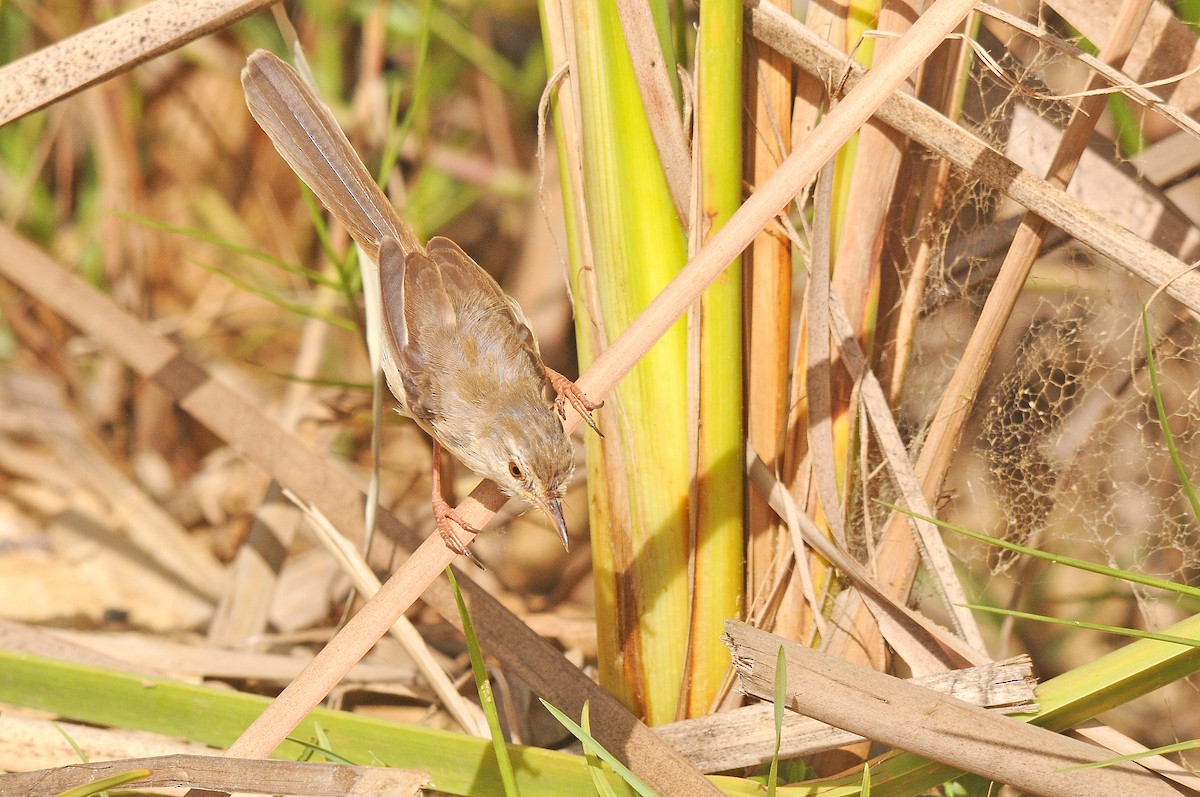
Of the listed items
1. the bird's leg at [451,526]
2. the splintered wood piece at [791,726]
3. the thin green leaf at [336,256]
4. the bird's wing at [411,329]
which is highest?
the thin green leaf at [336,256]

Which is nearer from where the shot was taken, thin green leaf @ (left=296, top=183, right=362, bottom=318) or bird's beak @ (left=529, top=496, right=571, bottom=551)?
bird's beak @ (left=529, top=496, right=571, bottom=551)

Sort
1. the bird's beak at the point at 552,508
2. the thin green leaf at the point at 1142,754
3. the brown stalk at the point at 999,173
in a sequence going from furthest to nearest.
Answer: the bird's beak at the point at 552,508
the brown stalk at the point at 999,173
the thin green leaf at the point at 1142,754

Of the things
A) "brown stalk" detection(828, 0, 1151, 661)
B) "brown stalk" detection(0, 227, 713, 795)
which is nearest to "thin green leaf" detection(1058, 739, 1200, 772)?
"brown stalk" detection(828, 0, 1151, 661)

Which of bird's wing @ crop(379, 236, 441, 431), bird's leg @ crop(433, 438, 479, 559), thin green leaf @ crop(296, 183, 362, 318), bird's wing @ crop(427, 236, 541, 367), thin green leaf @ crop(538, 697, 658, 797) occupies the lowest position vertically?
thin green leaf @ crop(538, 697, 658, 797)

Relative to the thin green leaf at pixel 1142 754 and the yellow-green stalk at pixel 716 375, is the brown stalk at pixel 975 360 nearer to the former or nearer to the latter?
the yellow-green stalk at pixel 716 375

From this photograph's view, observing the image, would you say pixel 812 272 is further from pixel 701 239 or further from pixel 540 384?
pixel 540 384

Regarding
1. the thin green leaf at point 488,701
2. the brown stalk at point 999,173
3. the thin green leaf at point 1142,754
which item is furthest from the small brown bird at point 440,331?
the thin green leaf at point 1142,754

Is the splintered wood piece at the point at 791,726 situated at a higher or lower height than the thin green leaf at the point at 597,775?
higher

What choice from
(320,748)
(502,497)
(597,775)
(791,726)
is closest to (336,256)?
(502,497)

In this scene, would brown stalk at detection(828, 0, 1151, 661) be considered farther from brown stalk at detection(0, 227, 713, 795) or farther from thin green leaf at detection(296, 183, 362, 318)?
thin green leaf at detection(296, 183, 362, 318)
